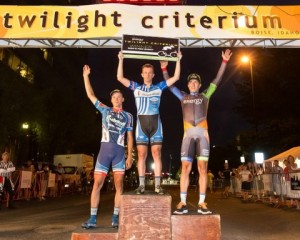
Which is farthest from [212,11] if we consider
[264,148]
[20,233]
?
[264,148]

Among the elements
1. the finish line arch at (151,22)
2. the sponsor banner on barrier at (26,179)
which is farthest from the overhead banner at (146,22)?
the sponsor banner on barrier at (26,179)

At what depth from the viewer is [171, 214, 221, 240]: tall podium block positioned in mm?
5332

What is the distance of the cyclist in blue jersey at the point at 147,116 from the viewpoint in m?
6.19

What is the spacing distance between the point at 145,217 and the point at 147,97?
7.35 feet

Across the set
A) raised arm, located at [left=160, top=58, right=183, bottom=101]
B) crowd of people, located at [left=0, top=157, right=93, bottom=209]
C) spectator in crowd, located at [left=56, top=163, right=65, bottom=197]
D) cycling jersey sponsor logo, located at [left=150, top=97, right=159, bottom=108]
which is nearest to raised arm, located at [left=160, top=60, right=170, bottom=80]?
raised arm, located at [left=160, top=58, right=183, bottom=101]

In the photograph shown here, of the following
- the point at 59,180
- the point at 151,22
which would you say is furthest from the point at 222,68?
the point at 59,180

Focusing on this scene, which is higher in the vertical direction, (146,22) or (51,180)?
(146,22)

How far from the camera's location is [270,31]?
370 inches

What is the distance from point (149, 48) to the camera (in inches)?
278

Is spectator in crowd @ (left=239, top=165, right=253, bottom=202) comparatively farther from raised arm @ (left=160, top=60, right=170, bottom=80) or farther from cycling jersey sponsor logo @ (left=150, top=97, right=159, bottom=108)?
cycling jersey sponsor logo @ (left=150, top=97, right=159, bottom=108)

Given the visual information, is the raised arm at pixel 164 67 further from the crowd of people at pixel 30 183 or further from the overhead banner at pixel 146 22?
the crowd of people at pixel 30 183

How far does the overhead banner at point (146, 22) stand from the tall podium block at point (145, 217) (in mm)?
5275

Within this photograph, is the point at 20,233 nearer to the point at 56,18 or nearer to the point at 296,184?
the point at 56,18

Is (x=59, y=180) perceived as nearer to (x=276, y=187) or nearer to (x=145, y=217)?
(x=276, y=187)
